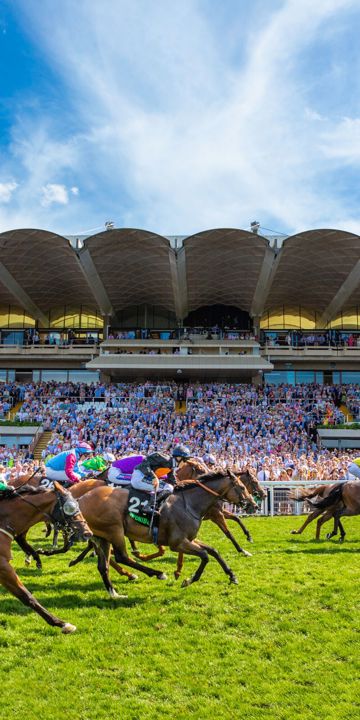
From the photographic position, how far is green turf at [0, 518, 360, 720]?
4.23 meters

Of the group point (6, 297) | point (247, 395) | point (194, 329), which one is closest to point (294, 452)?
point (247, 395)

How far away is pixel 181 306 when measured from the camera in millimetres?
40625

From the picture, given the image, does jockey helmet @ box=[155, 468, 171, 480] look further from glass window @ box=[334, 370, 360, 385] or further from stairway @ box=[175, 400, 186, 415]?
glass window @ box=[334, 370, 360, 385]

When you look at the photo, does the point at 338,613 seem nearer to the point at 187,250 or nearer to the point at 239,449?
the point at 239,449

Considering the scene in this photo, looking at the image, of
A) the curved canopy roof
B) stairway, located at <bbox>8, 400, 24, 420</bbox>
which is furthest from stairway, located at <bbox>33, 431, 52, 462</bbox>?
the curved canopy roof

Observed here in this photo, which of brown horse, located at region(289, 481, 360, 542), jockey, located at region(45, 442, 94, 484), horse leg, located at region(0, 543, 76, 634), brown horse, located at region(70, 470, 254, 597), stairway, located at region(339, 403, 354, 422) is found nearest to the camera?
horse leg, located at region(0, 543, 76, 634)

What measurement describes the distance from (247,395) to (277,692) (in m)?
28.1

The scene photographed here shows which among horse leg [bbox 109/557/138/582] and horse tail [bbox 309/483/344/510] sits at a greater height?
horse tail [bbox 309/483/344/510]

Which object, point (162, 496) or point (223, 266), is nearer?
point (162, 496)

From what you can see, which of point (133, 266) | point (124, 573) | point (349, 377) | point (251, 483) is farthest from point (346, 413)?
point (124, 573)

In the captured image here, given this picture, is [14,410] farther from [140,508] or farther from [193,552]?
[193,552]

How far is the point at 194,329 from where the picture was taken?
40188 millimetres

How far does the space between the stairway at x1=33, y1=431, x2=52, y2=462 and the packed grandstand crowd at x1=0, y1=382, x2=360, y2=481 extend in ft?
1.41

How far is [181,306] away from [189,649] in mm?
36102
